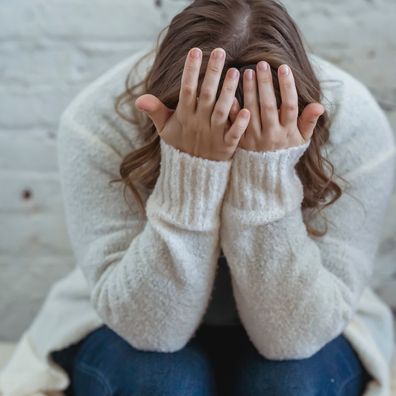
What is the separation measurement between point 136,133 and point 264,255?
0.21 m

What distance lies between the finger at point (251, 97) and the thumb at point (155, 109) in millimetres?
83

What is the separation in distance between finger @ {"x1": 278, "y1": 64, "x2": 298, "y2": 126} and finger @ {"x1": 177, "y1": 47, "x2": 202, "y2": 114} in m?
0.08

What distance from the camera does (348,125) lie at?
853 millimetres

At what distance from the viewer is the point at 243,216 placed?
76 cm

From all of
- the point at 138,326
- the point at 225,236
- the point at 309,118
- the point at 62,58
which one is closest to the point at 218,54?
the point at 309,118

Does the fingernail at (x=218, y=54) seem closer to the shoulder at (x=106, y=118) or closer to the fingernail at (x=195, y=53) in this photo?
the fingernail at (x=195, y=53)

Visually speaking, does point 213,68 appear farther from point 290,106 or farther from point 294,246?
point 294,246

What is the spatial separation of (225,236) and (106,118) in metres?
0.21

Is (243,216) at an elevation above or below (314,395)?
above

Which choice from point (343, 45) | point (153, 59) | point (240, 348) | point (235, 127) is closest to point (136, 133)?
point (153, 59)

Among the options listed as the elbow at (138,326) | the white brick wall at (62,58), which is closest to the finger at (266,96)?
the elbow at (138,326)

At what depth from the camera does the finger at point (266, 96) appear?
0.68 metres

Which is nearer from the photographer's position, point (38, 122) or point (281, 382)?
point (281, 382)

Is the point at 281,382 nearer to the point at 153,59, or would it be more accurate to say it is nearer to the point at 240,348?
the point at 240,348
